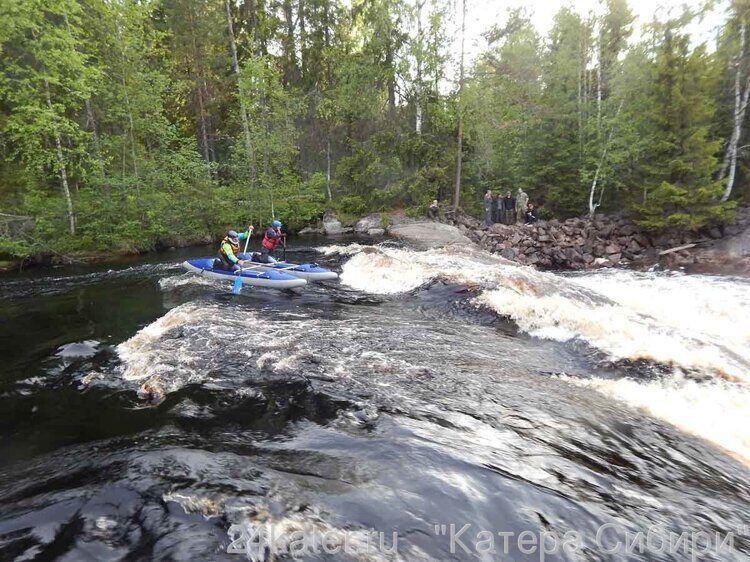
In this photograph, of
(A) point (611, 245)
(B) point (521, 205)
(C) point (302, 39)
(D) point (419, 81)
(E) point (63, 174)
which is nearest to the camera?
(E) point (63, 174)

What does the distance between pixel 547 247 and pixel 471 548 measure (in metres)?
15.4

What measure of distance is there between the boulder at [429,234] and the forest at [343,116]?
228 centimetres

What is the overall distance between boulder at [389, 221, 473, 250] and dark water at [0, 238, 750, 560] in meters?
10.1

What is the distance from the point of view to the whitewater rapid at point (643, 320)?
4.52m

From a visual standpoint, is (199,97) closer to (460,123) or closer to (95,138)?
(95,138)

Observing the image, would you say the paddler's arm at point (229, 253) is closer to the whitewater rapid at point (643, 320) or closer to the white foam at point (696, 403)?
the whitewater rapid at point (643, 320)

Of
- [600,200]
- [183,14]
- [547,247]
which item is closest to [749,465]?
[547,247]

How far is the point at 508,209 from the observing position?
68.0 ft

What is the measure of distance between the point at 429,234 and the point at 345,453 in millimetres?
15746

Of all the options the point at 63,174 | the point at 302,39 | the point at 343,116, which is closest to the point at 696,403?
the point at 63,174

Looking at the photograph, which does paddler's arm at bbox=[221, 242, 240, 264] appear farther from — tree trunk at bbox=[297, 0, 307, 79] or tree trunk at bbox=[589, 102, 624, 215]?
tree trunk at bbox=[297, 0, 307, 79]

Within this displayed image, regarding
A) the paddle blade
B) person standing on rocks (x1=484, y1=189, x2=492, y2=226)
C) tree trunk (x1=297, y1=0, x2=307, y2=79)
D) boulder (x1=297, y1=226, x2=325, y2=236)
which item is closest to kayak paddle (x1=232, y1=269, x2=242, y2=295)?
the paddle blade

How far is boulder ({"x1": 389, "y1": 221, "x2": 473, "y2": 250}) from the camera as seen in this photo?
54.6 feet

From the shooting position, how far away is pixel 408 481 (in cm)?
308
